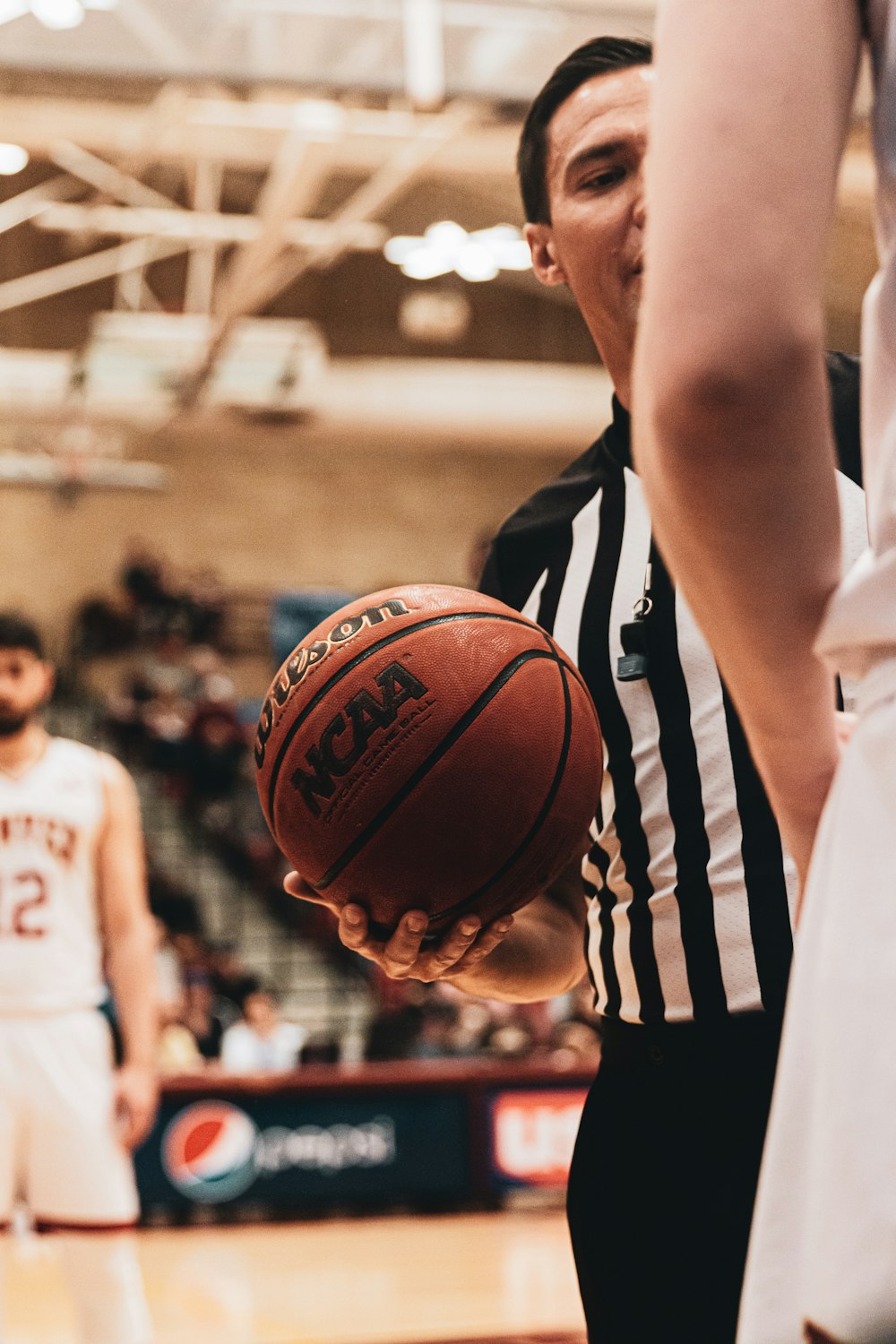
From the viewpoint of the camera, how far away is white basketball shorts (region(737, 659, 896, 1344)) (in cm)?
77

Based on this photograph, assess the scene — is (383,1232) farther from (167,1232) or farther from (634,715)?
(634,715)

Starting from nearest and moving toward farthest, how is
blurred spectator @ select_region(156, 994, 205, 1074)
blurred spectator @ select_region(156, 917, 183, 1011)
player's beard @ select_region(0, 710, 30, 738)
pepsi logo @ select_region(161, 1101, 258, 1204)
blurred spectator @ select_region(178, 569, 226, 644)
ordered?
player's beard @ select_region(0, 710, 30, 738)
pepsi logo @ select_region(161, 1101, 258, 1204)
blurred spectator @ select_region(156, 994, 205, 1074)
blurred spectator @ select_region(156, 917, 183, 1011)
blurred spectator @ select_region(178, 569, 226, 644)

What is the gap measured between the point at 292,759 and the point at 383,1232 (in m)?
6.86

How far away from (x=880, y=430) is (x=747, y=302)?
0.44ft

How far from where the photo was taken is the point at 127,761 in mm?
15992

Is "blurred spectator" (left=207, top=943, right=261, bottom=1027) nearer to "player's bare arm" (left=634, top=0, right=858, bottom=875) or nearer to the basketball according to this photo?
the basketball

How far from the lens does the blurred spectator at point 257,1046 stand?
33.8ft

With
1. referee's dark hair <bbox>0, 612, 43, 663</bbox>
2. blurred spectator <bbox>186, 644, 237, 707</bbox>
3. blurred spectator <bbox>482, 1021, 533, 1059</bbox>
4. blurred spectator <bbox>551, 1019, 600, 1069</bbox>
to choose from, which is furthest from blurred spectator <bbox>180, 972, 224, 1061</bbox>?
referee's dark hair <bbox>0, 612, 43, 663</bbox>

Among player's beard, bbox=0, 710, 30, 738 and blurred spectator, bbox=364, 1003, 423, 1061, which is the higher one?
player's beard, bbox=0, 710, 30, 738

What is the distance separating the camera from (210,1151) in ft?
27.1

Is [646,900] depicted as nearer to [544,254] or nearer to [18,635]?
[544,254]

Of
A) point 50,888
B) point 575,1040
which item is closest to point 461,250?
point 575,1040

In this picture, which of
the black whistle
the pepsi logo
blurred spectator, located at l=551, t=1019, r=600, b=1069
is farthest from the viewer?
blurred spectator, located at l=551, t=1019, r=600, b=1069

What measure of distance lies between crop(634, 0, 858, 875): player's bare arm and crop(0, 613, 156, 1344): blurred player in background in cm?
366
